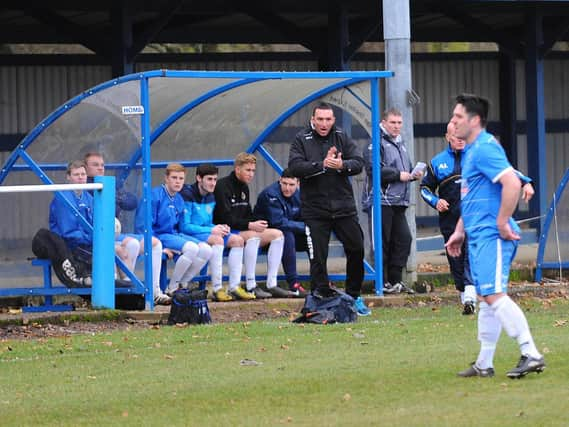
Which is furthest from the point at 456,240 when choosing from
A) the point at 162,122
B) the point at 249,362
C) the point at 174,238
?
the point at 162,122

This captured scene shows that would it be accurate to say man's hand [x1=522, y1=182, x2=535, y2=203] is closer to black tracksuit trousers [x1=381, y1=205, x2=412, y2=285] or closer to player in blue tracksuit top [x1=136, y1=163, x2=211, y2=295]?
player in blue tracksuit top [x1=136, y1=163, x2=211, y2=295]

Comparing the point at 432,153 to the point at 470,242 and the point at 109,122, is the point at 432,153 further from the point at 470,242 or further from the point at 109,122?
the point at 470,242

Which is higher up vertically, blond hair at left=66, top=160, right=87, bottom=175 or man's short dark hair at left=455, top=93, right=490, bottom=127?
man's short dark hair at left=455, top=93, right=490, bottom=127

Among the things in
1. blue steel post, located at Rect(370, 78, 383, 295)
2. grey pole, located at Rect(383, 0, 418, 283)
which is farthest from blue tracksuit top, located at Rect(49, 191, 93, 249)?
grey pole, located at Rect(383, 0, 418, 283)

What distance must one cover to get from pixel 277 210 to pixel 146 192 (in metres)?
1.87

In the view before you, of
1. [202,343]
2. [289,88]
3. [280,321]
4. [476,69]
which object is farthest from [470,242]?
[476,69]

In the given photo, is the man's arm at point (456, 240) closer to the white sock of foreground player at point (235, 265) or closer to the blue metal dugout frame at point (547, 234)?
the white sock of foreground player at point (235, 265)

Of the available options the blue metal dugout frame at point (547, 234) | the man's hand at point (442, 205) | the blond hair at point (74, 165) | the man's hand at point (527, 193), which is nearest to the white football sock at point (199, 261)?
the blond hair at point (74, 165)

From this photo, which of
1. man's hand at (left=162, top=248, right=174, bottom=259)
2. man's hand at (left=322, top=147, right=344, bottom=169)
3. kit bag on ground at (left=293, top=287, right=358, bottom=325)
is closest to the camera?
kit bag on ground at (left=293, top=287, right=358, bottom=325)

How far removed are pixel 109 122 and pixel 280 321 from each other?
2.57 m

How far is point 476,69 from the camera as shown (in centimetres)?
2298

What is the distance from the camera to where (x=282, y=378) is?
896cm

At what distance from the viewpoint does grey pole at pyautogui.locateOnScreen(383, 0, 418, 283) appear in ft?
51.0

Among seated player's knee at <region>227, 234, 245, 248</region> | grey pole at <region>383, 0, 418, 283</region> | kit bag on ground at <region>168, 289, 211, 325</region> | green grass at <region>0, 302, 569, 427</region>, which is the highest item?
grey pole at <region>383, 0, 418, 283</region>
